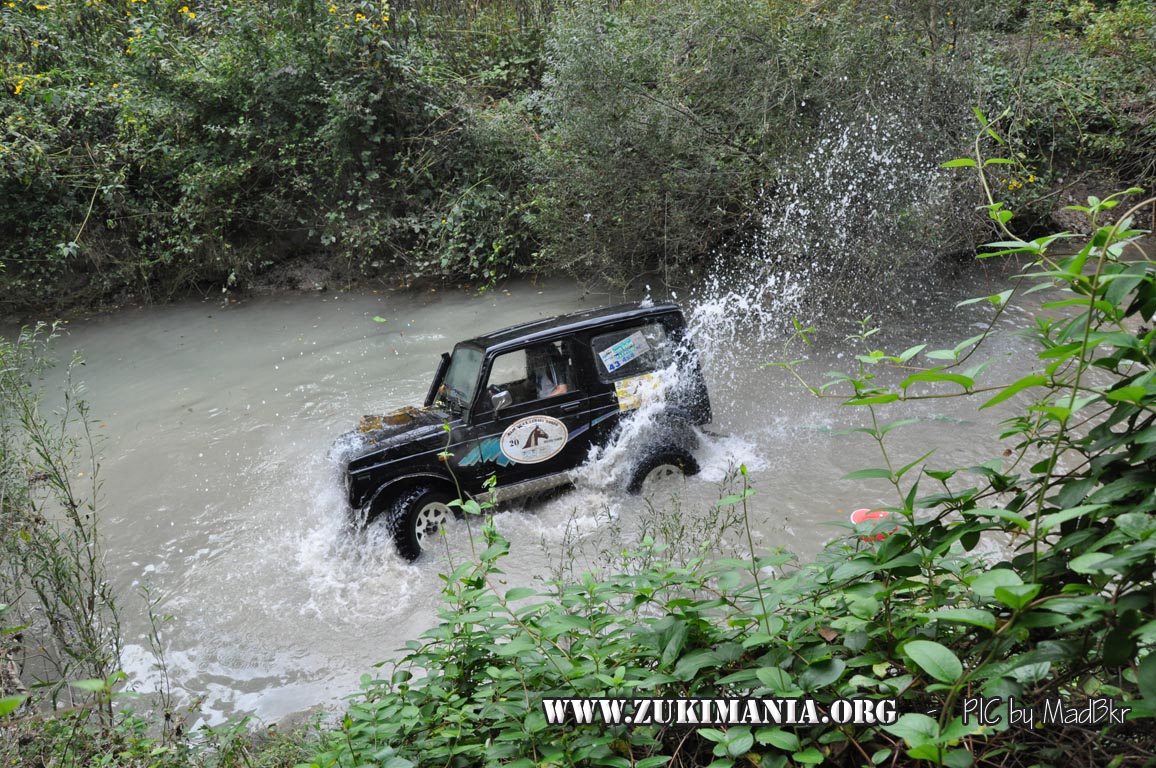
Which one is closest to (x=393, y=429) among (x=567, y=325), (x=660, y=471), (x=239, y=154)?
(x=567, y=325)

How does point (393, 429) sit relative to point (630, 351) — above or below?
below

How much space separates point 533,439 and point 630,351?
3.66 ft

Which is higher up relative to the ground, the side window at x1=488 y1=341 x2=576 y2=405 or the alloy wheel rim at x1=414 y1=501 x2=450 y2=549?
the side window at x1=488 y1=341 x2=576 y2=405

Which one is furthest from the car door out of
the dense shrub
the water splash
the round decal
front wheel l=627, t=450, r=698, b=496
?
the dense shrub

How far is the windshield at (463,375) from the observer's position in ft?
20.8

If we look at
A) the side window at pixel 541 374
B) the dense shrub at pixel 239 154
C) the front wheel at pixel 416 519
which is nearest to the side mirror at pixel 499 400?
the side window at pixel 541 374

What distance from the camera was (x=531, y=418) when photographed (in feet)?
20.8

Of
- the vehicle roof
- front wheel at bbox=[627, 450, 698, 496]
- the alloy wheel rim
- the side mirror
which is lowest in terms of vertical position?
front wheel at bbox=[627, 450, 698, 496]

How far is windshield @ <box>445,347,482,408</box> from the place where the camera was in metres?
6.33

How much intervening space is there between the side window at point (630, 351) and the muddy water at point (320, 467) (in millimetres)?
913

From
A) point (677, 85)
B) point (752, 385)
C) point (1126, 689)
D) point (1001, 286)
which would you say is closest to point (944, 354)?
point (1126, 689)

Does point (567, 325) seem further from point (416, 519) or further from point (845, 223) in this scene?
point (845, 223)

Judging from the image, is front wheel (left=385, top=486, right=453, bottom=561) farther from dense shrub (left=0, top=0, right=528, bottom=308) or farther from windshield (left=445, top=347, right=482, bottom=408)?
dense shrub (left=0, top=0, right=528, bottom=308)

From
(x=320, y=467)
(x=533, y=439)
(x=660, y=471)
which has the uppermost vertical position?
(x=533, y=439)
